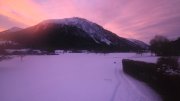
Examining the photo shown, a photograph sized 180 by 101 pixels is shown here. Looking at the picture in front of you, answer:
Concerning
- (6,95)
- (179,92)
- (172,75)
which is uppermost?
(172,75)

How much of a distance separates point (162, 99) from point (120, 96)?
224 centimetres

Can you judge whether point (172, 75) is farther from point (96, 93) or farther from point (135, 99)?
point (96, 93)

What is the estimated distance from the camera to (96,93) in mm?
11312

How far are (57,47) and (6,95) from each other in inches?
6564

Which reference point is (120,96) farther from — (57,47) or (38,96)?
(57,47)

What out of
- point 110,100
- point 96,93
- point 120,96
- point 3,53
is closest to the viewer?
point 110,100

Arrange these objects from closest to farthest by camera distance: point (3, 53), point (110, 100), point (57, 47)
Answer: point (110, 100), point (3, 53), point (57, 47)

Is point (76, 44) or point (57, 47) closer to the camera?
point (57, 47)

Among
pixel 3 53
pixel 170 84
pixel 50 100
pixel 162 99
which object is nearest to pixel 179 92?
pixel 170 84

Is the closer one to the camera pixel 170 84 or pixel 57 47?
pixel 170 84

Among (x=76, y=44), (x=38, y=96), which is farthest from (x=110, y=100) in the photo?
(x=76, y=44)

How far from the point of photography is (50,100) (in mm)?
9875

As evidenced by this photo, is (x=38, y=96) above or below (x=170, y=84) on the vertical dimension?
below

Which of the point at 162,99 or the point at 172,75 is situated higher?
the point at 172,75
